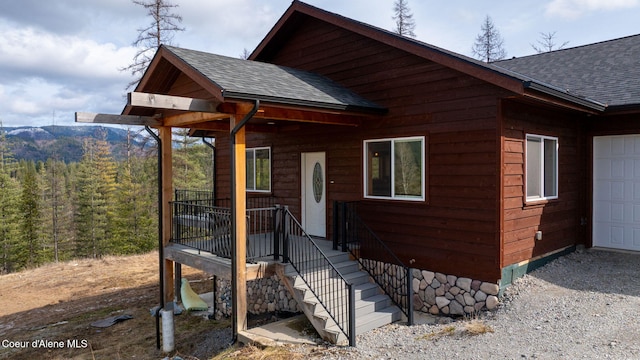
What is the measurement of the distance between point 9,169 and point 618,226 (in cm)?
3709

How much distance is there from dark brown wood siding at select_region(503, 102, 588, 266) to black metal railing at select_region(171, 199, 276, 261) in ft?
12.5

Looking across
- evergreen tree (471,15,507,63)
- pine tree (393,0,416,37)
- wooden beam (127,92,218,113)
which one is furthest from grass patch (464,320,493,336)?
evergreen tree (471,15,507,63)

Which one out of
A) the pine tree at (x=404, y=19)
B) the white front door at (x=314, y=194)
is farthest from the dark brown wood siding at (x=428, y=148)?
Result: the pine tree at (x=404, y=19)

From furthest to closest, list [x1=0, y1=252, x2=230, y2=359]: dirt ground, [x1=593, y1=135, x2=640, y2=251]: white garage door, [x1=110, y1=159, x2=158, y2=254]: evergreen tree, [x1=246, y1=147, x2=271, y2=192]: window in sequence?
1. [x1=110, y1=159, x2=158, y2=254]: evergreen tree
2. [x1=246, y1=147, x2=271, y2=192]: window
3. [x1=0, y1=252, x2=230, y2=359]: dirt ground
4. [x1=593, y1=135, x2=640, y2=251]: white garage door

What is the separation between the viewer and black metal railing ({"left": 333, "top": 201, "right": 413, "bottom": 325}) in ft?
24.7

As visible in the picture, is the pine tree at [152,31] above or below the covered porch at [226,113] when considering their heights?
above

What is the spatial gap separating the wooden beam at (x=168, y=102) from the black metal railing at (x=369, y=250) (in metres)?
2.95

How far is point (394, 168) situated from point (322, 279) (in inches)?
94.7

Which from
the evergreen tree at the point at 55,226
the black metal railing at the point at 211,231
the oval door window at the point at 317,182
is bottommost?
the evergreen tree at the point at 55,226

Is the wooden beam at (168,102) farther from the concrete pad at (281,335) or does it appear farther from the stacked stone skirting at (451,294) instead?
the stacked stone skirting at (451,294)

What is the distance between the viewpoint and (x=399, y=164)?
25.5 ft

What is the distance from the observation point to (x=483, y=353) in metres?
5.13

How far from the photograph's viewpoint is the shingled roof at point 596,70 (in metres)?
8.49

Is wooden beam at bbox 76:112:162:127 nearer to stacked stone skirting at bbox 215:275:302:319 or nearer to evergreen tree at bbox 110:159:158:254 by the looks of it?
stacked stone skirting at bbox 215:275:302:319
